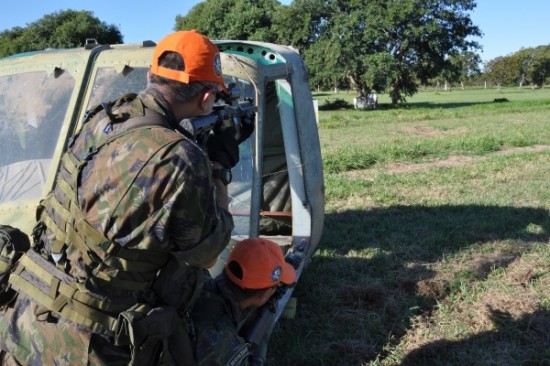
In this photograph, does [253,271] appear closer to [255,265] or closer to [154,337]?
[255,265]

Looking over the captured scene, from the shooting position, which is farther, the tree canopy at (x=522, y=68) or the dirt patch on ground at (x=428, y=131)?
the tree canopy at (x=522, y=68)

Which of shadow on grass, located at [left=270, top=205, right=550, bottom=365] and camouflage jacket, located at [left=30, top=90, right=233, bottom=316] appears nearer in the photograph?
camouflage jacket, located at [left=30, top=90, right=233, bottom=316]

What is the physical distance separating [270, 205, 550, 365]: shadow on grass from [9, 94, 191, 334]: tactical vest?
2025 millimetres

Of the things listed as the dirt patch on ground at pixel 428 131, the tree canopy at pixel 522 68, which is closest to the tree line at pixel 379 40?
the dirt patch on ground at pixel 428 131

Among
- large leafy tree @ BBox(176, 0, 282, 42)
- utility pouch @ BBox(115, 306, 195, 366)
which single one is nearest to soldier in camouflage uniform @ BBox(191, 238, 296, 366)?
utility pouch @ BBox(115, 306, 195, 366)

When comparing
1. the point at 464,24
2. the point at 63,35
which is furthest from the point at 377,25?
the point at 63,35

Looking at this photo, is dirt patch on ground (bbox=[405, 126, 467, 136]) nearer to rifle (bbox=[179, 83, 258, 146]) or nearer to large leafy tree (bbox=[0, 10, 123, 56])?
rifle (bbox=[179, 83, 258, 146])

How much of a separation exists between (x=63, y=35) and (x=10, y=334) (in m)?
56.4

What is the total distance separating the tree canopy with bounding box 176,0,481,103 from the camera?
1623 inches

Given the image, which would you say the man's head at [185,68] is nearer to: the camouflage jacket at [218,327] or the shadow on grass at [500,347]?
the camouflage jacket at [218,327]

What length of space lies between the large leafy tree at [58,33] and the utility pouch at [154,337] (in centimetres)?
5294

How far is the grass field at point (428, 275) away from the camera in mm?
3908

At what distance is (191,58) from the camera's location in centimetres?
203

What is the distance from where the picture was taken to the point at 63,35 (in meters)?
53.2
